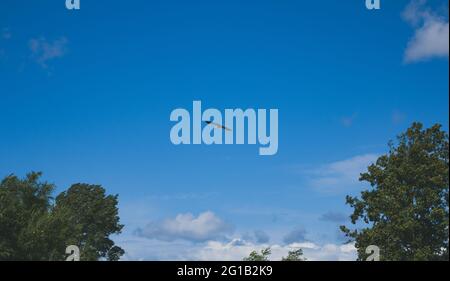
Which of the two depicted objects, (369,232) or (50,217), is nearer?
(369,232)

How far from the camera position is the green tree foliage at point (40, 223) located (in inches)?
2032

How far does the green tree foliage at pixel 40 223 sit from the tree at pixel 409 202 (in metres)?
24.4

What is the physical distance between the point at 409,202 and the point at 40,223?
96.0ft

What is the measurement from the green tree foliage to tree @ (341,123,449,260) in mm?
24391

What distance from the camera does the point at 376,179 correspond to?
50188 mm

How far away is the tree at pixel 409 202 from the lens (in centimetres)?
4569

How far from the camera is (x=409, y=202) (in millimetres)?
47250

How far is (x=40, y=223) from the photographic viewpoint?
173 ft
